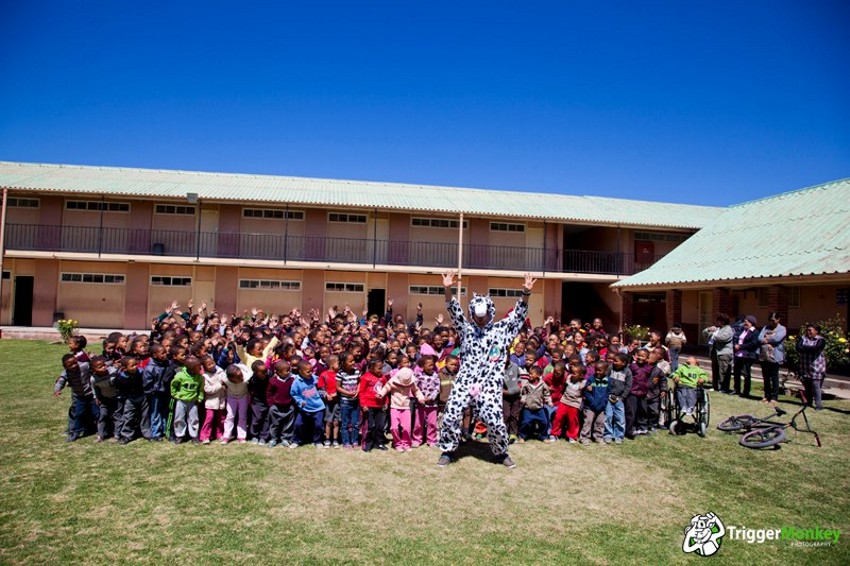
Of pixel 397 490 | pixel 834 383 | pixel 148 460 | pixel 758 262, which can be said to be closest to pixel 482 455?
pixel 397 490

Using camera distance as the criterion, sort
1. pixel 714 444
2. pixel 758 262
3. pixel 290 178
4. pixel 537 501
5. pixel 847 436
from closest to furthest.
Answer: pixel 537 501 < pixel 714 444 < pixel 847 436 < pixel 758 262 < pixel 290 178

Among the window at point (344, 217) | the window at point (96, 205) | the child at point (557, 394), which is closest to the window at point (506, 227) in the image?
the window at point (344, 217)

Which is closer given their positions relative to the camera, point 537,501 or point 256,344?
point 537,501

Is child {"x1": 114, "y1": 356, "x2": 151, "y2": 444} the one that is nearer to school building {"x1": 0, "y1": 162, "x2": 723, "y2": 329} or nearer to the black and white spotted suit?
the black and white spotted suit

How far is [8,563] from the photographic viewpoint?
3436mm

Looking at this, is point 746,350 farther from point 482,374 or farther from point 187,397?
Result: point 187,397

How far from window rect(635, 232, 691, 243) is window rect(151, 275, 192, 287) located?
19689 millimetres

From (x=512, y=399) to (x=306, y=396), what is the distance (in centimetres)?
269

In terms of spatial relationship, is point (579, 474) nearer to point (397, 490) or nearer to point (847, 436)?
point (397, 490)

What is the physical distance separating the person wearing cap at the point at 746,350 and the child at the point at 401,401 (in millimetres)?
7475

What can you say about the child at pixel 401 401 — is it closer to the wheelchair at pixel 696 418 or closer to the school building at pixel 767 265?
the wheelchair at pixel 696 418

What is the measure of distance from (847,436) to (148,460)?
363 inches

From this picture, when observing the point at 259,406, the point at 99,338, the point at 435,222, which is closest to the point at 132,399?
the point at 259,406

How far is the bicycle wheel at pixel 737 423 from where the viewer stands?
736 cm
